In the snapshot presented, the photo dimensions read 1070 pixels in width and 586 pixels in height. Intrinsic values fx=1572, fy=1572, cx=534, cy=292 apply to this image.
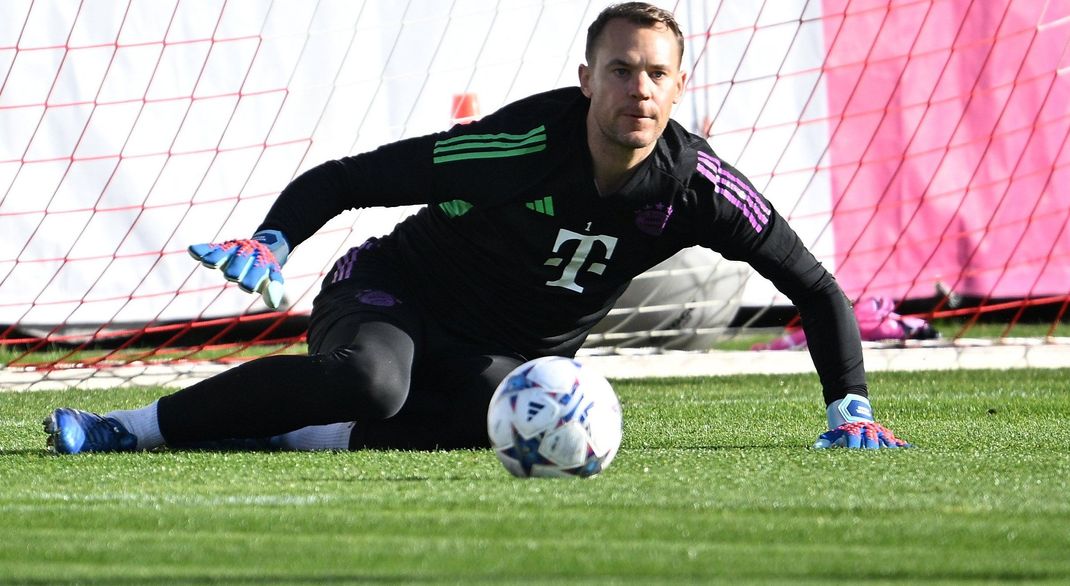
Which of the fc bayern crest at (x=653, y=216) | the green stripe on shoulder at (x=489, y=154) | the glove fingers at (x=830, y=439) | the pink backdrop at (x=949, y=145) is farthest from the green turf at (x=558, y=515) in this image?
the pink backdrop at (x=949, y=145)

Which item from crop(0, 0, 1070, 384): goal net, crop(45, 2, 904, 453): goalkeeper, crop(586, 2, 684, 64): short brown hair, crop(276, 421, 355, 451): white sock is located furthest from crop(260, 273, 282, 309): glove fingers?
crop(0, 0, 1070, 384): goal net

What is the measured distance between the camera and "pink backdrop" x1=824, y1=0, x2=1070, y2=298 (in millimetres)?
8859

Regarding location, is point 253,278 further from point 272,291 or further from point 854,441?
point 854,441

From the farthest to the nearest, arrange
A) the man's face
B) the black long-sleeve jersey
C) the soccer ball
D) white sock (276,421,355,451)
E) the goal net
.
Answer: the goal net < white sock (276,421,355,451) < the black long-sleeve jersey < the man's face < the soccer ball

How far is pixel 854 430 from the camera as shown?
4117 millimetres

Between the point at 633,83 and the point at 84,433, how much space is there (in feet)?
5.45

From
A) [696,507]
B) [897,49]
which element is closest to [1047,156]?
[897,49]

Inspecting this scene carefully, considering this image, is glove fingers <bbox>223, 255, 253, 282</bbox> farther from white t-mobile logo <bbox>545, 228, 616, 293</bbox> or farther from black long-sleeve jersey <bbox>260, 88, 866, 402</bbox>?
white t-mobile logo <bbox>545, 228, 616, 293</bbox>

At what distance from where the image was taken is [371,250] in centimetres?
458

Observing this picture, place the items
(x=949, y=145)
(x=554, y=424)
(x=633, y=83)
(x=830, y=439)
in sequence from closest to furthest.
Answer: (x=554, y=424)
(x=633, y=83)
(x=830, y=439)
(x=949, y=145)

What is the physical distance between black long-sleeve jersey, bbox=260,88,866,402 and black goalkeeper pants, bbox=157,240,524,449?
12 centimetres

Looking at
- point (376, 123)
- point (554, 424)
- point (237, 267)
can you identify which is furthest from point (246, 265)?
point (376, 123)

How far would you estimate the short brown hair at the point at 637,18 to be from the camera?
3.97 meters

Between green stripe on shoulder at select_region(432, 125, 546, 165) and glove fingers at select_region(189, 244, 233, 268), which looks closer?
glove fingers at select_region(189, 244, 233, 268)
